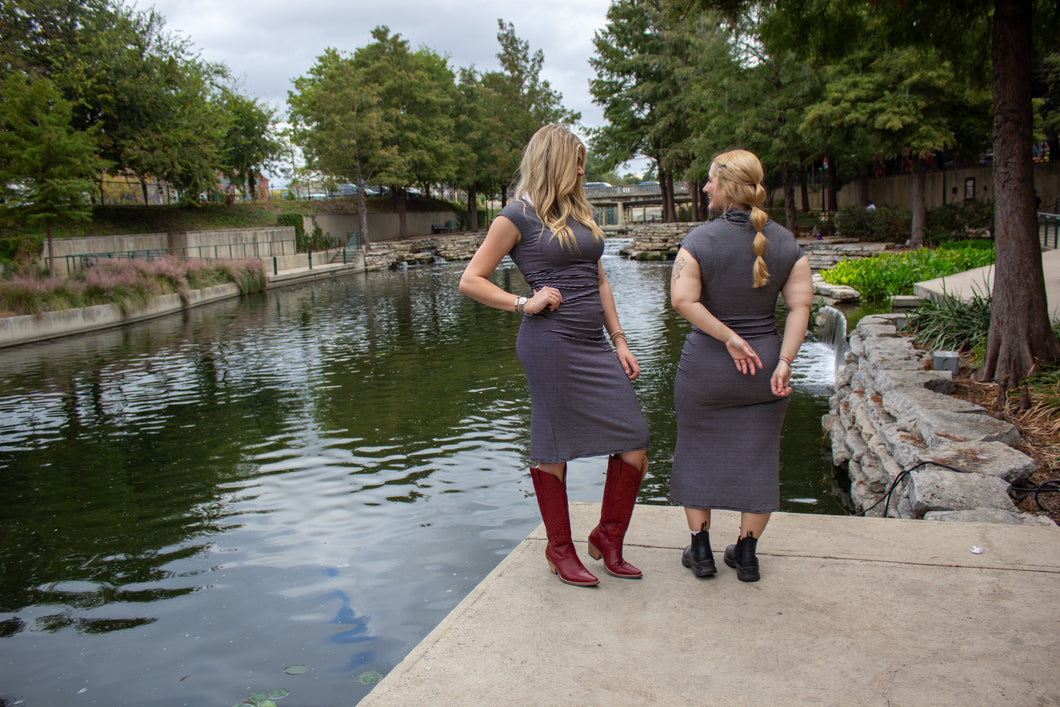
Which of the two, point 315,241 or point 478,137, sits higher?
point 478,137

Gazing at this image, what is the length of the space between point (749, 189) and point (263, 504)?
5.00 metres

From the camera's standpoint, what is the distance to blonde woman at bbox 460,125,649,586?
3.47 m

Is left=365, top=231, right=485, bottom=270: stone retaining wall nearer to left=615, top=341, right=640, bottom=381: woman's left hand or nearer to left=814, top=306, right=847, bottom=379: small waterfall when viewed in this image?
left=814, top=306, right=847, bottom=379: small waterfall

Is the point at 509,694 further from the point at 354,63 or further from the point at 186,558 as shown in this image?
the point at 354,63

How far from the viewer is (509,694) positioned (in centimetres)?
263

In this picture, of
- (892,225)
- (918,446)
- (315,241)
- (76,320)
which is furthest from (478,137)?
(918,446)

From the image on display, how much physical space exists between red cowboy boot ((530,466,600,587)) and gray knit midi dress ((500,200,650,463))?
0.40 feet

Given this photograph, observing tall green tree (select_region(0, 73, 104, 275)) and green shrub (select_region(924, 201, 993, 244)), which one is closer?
tall green tree (select_region(0, 73, 104, 275))

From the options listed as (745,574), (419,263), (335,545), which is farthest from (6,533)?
(419,263)

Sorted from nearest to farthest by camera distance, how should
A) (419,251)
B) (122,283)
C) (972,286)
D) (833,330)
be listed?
(972,286) → (833,330) → (122,283) → (419,251)

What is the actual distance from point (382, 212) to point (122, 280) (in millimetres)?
A: 37335

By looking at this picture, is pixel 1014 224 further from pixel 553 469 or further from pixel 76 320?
pixel 76 320

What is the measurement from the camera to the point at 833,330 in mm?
12766

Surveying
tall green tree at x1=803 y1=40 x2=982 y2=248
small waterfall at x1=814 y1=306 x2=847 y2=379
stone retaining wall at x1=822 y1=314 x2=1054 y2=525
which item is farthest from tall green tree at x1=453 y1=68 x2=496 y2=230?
stone retaining wall at x1=822 y1=314 x2=1054 y2=525
